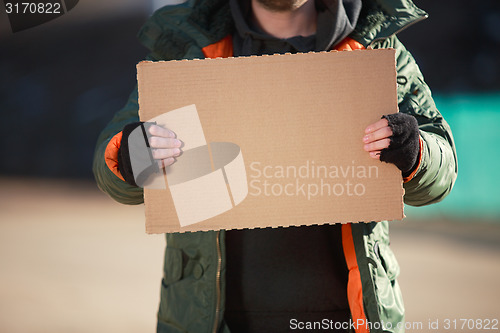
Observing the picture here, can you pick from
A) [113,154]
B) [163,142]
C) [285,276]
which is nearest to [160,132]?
[163,142]

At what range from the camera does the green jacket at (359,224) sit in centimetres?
123

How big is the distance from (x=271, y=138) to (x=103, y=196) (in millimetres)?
5149

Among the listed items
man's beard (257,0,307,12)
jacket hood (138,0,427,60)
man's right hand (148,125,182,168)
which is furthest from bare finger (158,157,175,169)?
man's beard (257,0,307,12)

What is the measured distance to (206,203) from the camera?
1113 millimetres

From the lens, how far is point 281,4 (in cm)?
140

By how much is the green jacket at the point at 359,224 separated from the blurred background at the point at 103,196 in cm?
172

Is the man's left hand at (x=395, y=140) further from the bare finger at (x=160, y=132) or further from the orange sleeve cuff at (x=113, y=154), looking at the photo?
the orange sleeve cuff at (x=113, y=154)

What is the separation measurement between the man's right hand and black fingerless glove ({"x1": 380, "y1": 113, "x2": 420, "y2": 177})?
438 mm

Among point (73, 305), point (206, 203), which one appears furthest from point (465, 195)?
point (206, 203)

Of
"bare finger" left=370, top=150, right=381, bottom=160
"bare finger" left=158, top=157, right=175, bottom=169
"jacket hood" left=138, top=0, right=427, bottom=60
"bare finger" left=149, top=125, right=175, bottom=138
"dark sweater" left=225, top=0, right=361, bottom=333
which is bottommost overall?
"dark sweater" left=225, top=0, right=361, bottom=333

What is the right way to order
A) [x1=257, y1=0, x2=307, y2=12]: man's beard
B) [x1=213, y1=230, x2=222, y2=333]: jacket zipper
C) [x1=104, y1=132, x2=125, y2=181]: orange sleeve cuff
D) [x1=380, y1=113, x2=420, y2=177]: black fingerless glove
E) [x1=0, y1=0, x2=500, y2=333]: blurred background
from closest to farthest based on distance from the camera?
[x1=380, y1=113, x2=420, y2=177]: black fingerless glove
[x1=104, y1=132, x2=125, y2=181]: orange sleeve cuff
[x1=213, y1=230, x2=222, y2=333]: jacket zipper
[x1=257, y1=0, x2=307, y2=12]: man's beard
[x1=0, y1=0, x2=500, y2=333]: blurred background

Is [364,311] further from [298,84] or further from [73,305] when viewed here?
[73,305]

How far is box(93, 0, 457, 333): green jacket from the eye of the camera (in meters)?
1.23

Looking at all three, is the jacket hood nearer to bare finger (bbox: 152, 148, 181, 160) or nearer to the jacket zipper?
bare finger (bbox: 152, 148, 181, 160)
